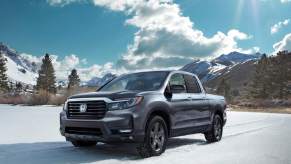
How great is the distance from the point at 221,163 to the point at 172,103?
1.88 m

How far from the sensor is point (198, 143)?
443 inches

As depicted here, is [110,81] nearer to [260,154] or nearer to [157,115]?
[157,115]

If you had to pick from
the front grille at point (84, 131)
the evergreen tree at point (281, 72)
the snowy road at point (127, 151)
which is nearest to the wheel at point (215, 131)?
the snowy road at point (127, 151)

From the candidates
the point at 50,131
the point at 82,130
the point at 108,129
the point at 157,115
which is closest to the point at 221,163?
the point at 157,115

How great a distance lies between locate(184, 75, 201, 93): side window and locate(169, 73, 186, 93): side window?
0.22 metres

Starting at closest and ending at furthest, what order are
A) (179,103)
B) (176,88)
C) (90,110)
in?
(90,110), (176,88), (179,103)

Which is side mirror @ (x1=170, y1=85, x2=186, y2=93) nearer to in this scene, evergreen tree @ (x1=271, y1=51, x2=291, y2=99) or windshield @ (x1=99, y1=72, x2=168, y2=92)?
windshield @ (x1=99, y1=72, x2=168, y2=92)

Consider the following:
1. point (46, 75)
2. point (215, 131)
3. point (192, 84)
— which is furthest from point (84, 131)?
point (46, 75)

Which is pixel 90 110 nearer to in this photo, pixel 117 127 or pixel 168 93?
pixel 117 127

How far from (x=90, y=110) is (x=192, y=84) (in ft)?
11.6

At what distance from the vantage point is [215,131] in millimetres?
11547

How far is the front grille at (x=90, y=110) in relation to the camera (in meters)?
7.91

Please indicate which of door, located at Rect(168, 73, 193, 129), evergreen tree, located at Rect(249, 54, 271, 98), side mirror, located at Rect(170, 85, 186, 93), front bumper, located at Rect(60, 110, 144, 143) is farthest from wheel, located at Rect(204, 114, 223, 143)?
evergreen tree, located at Rect(249, 54, 271, 98)

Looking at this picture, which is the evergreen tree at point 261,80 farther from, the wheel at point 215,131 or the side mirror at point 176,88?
the side mirror at point 176,88
